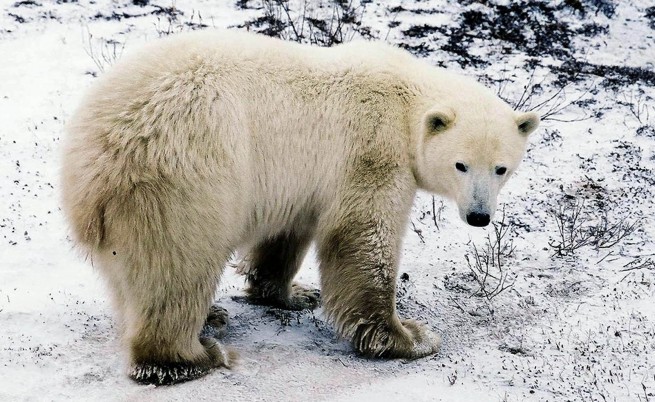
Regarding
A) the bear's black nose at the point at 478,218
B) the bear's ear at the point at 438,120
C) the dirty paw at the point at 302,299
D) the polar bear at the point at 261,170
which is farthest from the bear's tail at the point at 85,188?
the bear's black nose at the point at 478,218

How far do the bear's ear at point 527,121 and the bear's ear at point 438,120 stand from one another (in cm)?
52

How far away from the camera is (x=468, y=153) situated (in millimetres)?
4801

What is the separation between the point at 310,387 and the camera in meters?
4.46

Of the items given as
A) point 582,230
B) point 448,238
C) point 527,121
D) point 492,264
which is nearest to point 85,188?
point 527,121

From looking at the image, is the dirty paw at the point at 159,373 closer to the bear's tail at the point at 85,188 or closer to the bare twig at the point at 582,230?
the bear's tail at the point at 85,188

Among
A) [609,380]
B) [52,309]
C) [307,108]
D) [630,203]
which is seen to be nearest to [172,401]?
[52,309]

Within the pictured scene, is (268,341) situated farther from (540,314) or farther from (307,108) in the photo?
(540,314)

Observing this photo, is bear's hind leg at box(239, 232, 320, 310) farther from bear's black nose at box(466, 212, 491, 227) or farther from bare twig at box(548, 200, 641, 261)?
bare twig at box(548, 200, 641, 261)

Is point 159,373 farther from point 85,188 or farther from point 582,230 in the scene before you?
point 582,230

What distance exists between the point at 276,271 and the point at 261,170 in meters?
1.30

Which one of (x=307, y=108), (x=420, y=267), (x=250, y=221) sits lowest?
(x=420, y=267)

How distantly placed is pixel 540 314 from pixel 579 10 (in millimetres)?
7872

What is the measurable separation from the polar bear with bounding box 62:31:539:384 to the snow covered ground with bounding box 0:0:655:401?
1.17ft

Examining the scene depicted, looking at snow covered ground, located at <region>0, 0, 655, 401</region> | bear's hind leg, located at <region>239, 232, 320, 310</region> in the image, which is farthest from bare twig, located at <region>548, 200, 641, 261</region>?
bear's hind leg, located at <region>239, 232, 320, 310</region>
